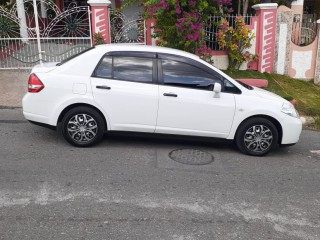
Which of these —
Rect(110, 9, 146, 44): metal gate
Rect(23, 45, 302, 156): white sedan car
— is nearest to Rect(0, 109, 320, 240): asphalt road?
Rect(23, 45, 302, 156): white sedan car

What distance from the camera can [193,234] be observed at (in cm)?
355

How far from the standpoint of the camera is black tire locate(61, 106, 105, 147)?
5.46 m

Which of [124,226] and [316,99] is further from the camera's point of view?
[316,99]

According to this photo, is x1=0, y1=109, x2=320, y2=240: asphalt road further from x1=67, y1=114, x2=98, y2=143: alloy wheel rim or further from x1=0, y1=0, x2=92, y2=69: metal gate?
x1=0, y1=0, x2=92, y2=69: metal gate

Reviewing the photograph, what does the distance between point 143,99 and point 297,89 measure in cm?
656

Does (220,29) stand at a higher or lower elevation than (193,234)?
higher

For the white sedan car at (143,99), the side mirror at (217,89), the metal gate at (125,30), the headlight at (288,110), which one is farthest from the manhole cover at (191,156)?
the metal gate at (125,30)

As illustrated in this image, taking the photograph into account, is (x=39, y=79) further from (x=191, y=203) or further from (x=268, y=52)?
(x=268, y=52)

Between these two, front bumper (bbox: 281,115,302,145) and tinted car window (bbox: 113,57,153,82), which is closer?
tinted car window (bbox: 113,57,153,82)

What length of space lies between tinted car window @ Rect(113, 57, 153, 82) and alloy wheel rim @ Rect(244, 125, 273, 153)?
70.4 inches

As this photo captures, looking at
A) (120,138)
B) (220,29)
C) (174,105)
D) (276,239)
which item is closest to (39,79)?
(120,138)

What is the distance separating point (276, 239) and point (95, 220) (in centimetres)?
183

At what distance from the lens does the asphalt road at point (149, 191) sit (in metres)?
3.62

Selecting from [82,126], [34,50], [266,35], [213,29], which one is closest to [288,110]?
[82,126]
